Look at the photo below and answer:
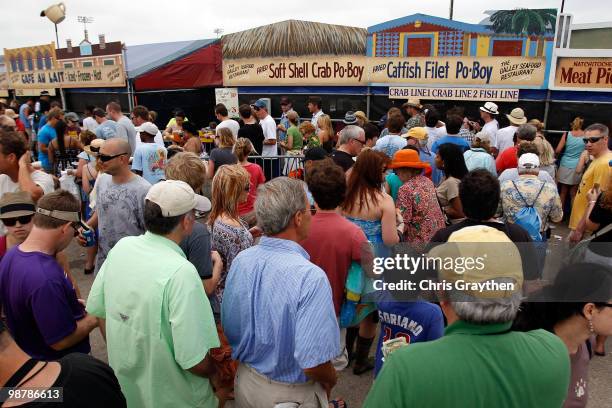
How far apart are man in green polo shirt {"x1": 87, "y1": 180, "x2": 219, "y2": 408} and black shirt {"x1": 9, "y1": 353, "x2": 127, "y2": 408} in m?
0.33

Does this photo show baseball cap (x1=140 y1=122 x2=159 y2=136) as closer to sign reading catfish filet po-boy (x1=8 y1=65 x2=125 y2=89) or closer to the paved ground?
the paved ground

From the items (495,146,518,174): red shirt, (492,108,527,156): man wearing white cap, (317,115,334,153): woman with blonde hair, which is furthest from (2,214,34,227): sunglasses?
(492,108,527,156): man wearing white cap

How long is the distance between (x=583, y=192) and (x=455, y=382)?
14.1 feet

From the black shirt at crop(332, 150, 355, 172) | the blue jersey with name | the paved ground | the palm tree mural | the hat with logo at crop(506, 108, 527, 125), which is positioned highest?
the palm tree mural

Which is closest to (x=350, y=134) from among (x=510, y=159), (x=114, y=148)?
(x=510, y=159)

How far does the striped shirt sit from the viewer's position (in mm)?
1768

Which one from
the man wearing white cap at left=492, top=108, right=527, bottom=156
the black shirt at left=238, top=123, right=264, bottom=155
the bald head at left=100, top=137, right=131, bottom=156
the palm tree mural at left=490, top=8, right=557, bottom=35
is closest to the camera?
the bald head at left=100, top=137, right=131, bottom=156

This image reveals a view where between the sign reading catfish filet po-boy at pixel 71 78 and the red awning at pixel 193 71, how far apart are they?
1064mm

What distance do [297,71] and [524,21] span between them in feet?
18.9

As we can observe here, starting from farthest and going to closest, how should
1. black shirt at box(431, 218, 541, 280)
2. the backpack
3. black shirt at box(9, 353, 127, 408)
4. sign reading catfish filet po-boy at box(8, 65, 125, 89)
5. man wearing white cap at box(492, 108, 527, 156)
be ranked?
1. sign reading catfish filet po-boy at box(8, 65, 125, 89)
2. man wearing white cap at box(492, 108, 527, 156)
3. the backpack
4. black shirt at box(431, 218, 541, 280)
5. black shirt at box(9, 353, 127, 408)

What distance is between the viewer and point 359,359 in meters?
3.60

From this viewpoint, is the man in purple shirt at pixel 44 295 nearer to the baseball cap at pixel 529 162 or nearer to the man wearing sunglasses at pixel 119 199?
the man wearing sunglasses at pixel 119 199

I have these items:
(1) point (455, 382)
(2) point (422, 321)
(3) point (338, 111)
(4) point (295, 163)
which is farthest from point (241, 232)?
(3) point (338, 111)

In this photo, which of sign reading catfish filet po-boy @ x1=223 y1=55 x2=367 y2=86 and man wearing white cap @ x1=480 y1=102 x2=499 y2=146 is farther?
sign reading catfish filet po-boy @ x1=223 y1=55 x2=367 y2=86
